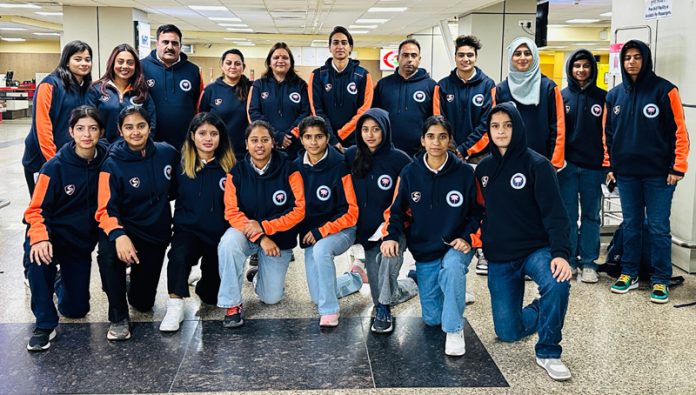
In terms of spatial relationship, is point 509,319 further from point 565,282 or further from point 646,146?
point 646,146

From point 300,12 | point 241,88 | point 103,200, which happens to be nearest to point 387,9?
point 300,12

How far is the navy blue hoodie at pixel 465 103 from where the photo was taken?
4.77 m

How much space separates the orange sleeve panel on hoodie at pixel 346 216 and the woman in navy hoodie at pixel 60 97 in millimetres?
1769

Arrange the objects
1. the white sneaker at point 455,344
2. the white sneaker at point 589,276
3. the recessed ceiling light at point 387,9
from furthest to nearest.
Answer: the recessed ceiling light at point 387,9, the white sneaker at point 589,276, the white sneaker at point 455,344

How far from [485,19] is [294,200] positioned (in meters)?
9.14

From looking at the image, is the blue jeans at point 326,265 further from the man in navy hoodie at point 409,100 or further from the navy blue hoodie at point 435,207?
the man in navy hoodie at point 409,100

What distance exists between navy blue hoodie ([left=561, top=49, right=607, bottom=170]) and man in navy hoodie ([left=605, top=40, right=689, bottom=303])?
12 cm

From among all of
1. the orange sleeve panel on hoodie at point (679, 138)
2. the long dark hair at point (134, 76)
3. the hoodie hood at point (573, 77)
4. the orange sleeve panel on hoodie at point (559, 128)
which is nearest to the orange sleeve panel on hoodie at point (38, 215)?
the long dark hair at point (134, 76)

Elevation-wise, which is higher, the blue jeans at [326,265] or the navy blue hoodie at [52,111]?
the navy blue hoodie at [52,111]

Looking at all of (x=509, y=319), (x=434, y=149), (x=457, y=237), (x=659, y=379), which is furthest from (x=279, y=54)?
(x=659, y=379)

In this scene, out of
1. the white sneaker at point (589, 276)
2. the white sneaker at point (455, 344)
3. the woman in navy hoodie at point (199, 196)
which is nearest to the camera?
the white sneaker at point (455, 344)

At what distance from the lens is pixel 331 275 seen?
3.89 m

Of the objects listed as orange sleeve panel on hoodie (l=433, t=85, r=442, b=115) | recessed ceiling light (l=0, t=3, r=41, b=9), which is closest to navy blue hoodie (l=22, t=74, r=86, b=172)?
orange sleeve panel on hoodie (l=433, t=85, r=442, b=115)

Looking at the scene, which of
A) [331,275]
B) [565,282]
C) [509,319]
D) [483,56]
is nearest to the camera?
[565,282]
